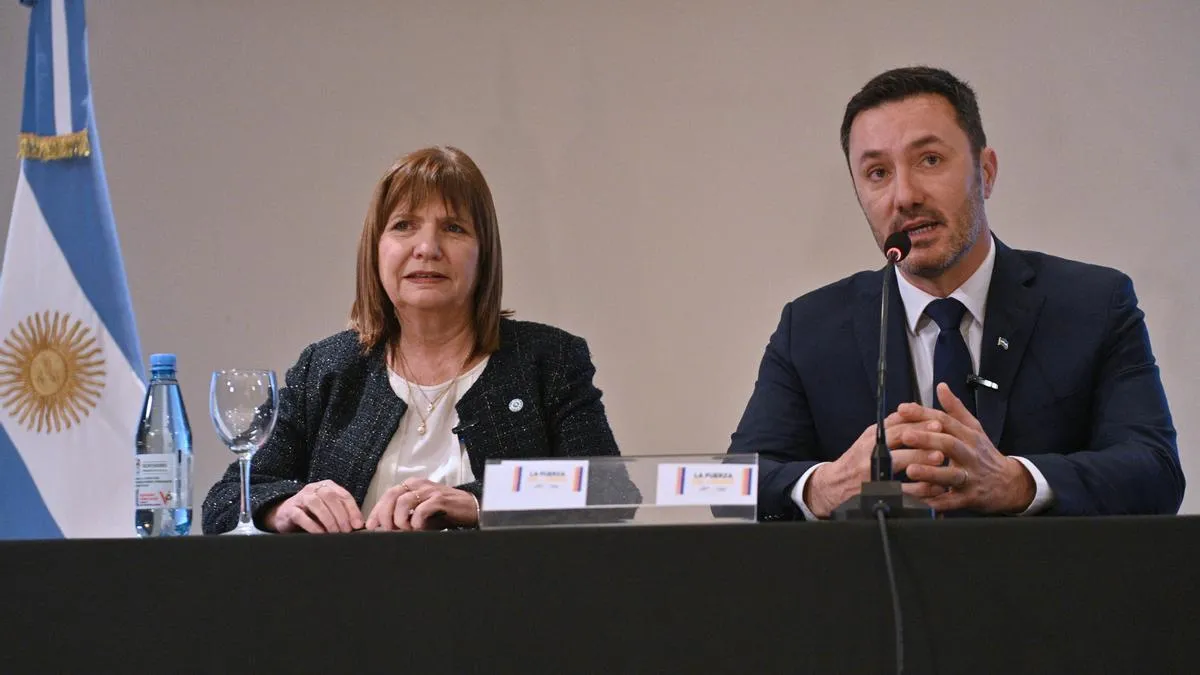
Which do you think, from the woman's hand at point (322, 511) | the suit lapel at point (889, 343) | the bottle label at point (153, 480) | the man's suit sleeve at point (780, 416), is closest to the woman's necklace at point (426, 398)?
the woman's hand at point (322, 511)

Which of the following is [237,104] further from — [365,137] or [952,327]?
[952,327]

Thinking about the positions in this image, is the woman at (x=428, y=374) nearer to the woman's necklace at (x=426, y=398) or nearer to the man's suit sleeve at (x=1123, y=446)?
the woman's necklace at (x=426, y=398)

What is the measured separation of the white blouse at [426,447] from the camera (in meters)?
2.27

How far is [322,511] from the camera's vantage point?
1888 millimetres

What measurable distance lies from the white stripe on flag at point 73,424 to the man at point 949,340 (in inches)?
58.3

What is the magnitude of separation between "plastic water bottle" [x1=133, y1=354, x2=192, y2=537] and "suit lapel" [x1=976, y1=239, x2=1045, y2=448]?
1267mm

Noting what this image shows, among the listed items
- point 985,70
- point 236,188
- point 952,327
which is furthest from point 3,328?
point 985,70

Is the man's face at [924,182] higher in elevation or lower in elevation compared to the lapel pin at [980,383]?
higher

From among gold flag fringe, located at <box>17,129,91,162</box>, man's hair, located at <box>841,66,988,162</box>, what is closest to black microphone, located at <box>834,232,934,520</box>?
man's hair, located at <box>841,66,988,162</box>

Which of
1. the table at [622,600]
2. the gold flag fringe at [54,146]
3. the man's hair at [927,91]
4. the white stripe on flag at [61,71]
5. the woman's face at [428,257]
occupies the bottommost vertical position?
the table at [622,600]

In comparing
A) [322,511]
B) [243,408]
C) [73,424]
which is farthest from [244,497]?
[73,424]

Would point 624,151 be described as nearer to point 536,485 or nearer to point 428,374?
point 428,374

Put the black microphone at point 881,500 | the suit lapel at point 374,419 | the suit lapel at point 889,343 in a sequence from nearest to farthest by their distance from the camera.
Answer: the black microphone at point 881,500 < the suit lapel at point 889,343 < the suit lapel at point 374,419

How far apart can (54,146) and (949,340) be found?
7.06 ft
